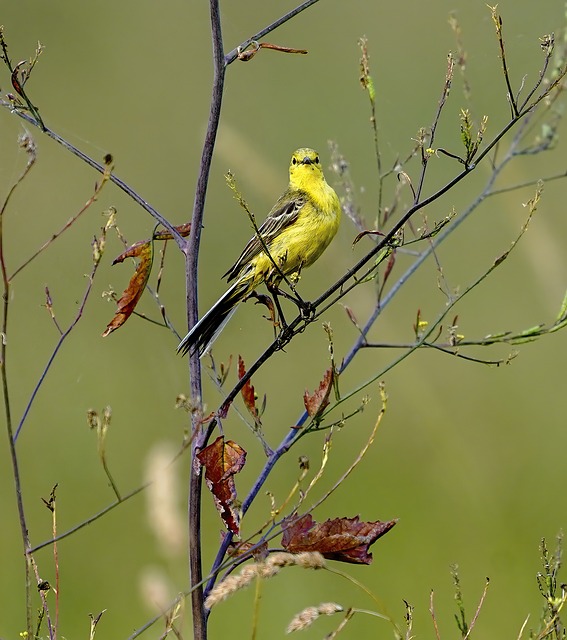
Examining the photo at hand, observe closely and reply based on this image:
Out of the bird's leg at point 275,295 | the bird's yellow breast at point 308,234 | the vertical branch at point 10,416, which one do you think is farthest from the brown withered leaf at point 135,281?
the bird's yellow breast at point 308,234

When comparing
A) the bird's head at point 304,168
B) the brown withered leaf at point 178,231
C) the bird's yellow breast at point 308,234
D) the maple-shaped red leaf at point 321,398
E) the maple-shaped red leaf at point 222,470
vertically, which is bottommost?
the maple-shaped red leaf at point 222,470

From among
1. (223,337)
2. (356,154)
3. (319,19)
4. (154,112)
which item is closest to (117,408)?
(223,337)

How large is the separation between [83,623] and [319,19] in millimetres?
7394

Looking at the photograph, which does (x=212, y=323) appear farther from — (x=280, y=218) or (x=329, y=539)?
(x=280, y=218)

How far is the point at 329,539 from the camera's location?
1.92 m

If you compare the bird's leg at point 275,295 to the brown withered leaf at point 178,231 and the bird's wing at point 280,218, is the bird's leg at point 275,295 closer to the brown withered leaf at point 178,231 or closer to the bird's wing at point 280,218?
the brown withered leaf at point 178,231

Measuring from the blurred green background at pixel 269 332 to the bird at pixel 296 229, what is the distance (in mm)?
110

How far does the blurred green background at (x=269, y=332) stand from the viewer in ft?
12.8

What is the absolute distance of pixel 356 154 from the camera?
7117 millimetres

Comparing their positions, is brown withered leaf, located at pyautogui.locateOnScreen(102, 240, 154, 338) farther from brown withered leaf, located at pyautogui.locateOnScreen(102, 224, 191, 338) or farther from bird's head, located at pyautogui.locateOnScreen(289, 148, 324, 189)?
bird's head, located at pyautogui.locateOnScreen(289, 148, 324, 189)

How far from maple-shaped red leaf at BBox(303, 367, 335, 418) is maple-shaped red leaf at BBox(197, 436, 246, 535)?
0.58 feet

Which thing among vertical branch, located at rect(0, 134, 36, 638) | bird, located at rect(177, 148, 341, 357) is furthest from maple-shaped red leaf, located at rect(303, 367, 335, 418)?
bird, located at rect(177, 148, 341, 357)

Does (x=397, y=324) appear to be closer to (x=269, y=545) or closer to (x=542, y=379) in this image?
(x=542, y=379)

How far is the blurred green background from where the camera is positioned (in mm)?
3895
